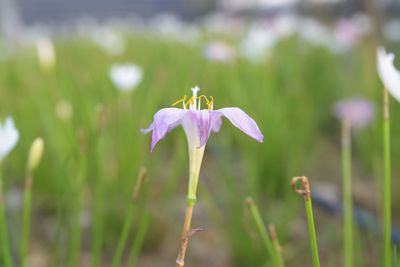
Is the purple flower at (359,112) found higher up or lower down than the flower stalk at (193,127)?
lower down

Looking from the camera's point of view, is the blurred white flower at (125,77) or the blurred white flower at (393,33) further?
the blurred white flower at (393,33)

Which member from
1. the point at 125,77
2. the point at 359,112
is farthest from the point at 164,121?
the point at 359,112

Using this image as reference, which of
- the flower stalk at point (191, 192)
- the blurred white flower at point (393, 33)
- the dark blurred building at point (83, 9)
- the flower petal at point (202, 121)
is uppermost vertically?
the dark blurred building at point (83, 9)

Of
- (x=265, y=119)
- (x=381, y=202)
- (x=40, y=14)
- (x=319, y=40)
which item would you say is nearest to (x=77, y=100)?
(x=265, y=119)

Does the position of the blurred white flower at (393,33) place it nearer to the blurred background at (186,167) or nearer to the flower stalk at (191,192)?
the blurred background at (186,167)

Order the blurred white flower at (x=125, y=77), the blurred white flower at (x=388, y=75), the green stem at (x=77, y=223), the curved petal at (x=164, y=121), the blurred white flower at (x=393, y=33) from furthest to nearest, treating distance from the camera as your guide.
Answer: the blurred white flower at (x=393, y=33)
the blurred white flower at (x=125, y=77)
the green stem at (x=77, y=223)
the blurred white flower at (x=388, y=75)
the curved petal at (x=164, y=121)

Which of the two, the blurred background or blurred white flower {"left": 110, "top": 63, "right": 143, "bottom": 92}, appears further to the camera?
blurred white flower {"left": 110, "top": 63, "right": 143, "bottom": 92}

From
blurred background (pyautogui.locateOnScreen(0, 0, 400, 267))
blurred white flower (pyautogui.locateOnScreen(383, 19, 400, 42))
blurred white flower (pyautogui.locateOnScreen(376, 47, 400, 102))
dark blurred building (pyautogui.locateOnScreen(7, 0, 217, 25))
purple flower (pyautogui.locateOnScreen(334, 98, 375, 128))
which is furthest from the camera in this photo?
dark blurred building (pyautogui.locateOnScreen(7, 0, 217, 25))

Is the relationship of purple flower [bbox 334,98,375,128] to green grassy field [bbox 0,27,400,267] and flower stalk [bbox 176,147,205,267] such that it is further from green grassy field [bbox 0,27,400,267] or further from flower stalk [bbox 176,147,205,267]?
flower stalk [bbox 176,147,205,267]

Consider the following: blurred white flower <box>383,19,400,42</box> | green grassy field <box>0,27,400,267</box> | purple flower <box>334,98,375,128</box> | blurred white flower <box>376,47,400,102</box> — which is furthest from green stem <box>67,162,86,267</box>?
blurred white flower <box>383,19,400,42</box>

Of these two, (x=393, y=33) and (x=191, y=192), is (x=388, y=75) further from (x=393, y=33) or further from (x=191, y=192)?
(x=393, y=33)

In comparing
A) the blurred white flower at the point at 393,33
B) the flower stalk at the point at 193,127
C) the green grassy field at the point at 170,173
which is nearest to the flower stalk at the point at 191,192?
the flower stalk at the point at 193,127
